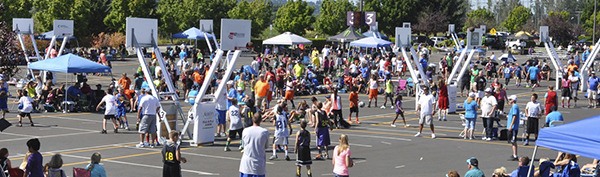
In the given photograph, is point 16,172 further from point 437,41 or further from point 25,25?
point 437,41

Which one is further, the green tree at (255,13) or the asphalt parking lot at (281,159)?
the green tree at (255,13)

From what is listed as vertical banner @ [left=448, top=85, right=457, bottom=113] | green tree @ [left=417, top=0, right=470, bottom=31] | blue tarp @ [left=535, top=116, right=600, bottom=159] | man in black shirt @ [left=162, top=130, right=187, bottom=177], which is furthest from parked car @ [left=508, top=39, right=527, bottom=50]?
blue tarp @ [left=535, top=116, right=600, bottom=159]

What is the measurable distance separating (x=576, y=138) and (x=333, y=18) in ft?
261

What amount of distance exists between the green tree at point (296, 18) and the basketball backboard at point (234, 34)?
67.3 m

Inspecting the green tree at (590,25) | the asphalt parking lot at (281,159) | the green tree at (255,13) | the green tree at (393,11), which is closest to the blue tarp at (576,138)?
the asphalt parking lot at (281,159)

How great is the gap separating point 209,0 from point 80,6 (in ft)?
47.8

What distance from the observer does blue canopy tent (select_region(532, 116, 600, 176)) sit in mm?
11984

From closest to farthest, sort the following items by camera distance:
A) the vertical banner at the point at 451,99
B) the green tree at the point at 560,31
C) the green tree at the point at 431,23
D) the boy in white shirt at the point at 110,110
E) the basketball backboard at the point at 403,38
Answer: the boy in white shirt at the point at 110,110
the vertical banner at the point at 451,99
the basketball backboard at the point at 403,38
the green tree at the point at 431,23
the green tree at the point at 560,31

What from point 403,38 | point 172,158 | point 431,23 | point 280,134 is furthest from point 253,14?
point 172,158

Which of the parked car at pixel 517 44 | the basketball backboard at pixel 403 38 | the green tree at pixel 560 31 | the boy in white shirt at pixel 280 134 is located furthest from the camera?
the green tree at pixel 560 31

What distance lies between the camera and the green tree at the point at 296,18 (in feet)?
298

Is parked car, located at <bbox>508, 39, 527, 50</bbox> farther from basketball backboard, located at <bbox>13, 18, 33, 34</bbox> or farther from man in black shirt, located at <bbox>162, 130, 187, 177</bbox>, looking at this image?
man in black shirt, located at <bbox>162, 130, 187, 177</bbox>

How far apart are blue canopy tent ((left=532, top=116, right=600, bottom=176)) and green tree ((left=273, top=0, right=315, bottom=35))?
7810 cm

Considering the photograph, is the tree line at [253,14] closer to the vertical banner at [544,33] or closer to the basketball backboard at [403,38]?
the vertical banner at [544,33]
